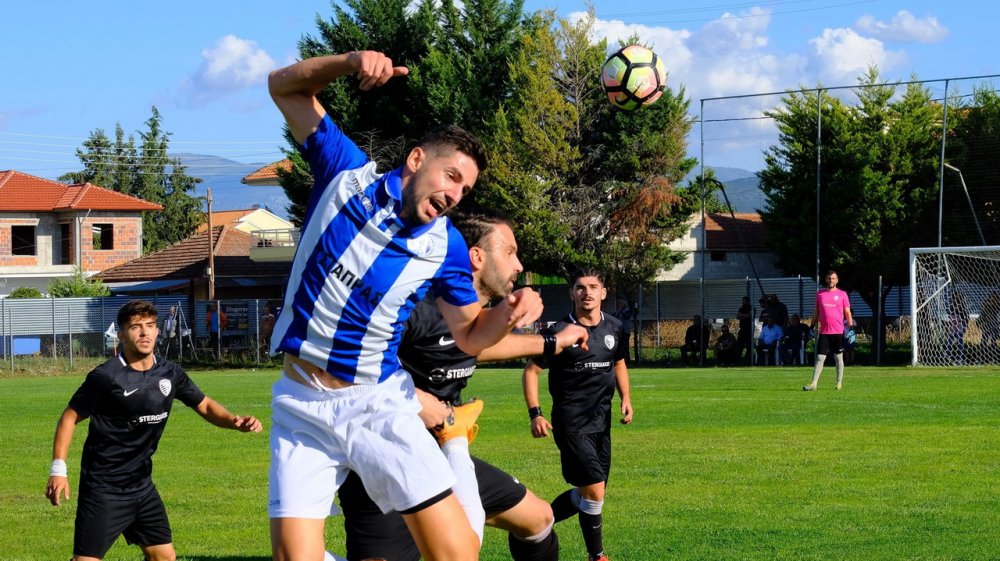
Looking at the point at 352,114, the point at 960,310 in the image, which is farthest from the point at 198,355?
the point at 960,310

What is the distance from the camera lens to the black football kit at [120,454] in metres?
6.46

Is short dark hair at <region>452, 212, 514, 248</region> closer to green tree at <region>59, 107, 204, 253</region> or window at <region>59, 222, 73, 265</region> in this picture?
window at <region>59, 222, 73, 265</region>

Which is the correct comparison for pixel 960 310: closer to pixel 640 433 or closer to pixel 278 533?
pixel 640 433

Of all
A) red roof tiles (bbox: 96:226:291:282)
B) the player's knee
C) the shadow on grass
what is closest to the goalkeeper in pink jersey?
the player's knee

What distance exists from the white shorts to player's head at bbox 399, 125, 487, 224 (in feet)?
2.32

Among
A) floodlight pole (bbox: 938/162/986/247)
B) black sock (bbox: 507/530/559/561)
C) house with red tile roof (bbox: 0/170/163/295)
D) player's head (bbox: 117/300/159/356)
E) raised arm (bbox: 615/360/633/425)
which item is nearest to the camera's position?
black sock (bbox: 507/530/559/561)

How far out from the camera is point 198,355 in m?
37.4

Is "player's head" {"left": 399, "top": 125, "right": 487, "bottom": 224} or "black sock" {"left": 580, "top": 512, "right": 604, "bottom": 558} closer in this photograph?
"player's head" {"left": 399, "top": 125, "right": 487, "bottom": 224}

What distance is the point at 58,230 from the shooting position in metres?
61.7

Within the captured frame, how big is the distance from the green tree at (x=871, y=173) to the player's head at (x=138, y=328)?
27621 mm

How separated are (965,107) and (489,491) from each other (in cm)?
2911

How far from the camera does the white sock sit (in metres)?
5.19

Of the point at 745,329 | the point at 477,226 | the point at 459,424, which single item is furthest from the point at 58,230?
the point at 459,424

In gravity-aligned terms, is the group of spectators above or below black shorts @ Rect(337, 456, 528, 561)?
below
